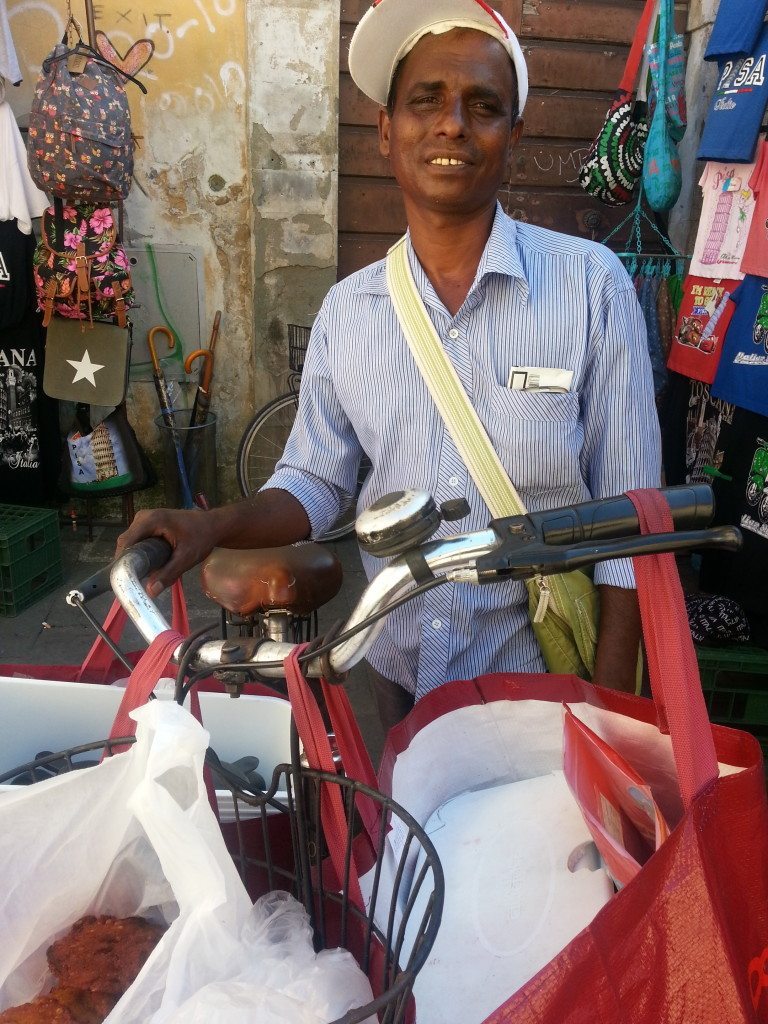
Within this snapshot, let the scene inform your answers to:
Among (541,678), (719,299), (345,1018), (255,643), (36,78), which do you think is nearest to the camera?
(345,1018)

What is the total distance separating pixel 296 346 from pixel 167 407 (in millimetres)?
893

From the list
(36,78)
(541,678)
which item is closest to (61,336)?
(36,78)

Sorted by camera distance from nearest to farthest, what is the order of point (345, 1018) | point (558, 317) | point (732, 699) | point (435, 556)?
point (345, 1018) → point (435, 556) → point (558, 317) → point (732, 699)

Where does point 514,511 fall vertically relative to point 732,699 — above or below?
above

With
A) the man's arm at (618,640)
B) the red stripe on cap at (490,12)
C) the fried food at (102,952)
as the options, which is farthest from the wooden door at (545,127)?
the fried food at (102,952)

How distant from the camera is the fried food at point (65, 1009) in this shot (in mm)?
862

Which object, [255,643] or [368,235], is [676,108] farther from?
[255,643]

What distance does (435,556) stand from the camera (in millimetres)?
835

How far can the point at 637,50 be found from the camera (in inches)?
169

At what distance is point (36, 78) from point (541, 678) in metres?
5.06

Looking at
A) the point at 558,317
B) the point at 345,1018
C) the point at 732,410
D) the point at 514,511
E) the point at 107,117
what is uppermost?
the point at 107,117

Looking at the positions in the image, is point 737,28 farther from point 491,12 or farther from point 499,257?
point 499,257

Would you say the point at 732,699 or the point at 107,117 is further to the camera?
the point at 107,117

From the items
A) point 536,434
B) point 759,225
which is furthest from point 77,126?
point 536,434
